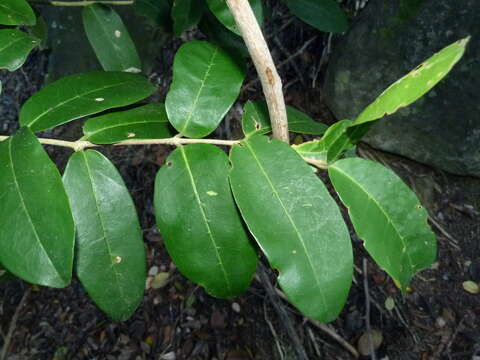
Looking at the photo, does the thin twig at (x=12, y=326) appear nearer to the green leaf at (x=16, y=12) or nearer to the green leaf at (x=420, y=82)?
the green leaf at (x=16, y=12)

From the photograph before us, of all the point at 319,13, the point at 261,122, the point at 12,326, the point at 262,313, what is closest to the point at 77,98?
the point at 261,122

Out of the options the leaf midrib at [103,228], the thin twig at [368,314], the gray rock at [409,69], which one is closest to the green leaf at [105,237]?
the leaf midrib at [103,228]

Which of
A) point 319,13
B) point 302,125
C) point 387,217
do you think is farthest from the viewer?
point 319,13

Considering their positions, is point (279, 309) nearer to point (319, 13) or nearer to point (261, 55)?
point (319, 13)

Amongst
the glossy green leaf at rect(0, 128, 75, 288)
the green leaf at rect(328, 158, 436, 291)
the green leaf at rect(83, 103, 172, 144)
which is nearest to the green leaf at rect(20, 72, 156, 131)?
the green leaf at rect(83, 103, 172, 144)

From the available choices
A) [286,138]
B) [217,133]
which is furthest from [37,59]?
[286,138]

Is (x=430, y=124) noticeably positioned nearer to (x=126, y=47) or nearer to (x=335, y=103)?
(x=335, y=103)
